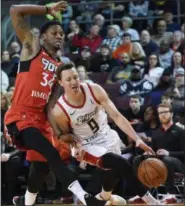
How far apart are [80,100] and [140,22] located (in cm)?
800

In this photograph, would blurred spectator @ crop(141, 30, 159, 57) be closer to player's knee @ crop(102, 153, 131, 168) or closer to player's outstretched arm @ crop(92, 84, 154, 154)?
player's outstretched arm @ crop(92, 84, 154, 154)

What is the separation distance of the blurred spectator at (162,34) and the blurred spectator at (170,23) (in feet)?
0.54

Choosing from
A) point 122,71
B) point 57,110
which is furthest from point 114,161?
point 122,71

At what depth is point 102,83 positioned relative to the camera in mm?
12812

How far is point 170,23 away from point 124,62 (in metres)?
1.74

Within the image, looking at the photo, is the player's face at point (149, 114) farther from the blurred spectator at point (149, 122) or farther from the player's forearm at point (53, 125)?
the player's forearm at point (53, 125)

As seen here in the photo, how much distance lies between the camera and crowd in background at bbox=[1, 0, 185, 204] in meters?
A: 10.7

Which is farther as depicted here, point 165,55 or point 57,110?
point 165,55

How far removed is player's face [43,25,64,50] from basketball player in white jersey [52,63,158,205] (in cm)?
30

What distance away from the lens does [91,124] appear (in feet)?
23.6

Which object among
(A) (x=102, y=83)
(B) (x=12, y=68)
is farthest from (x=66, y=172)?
(B) (x=12, y=68)

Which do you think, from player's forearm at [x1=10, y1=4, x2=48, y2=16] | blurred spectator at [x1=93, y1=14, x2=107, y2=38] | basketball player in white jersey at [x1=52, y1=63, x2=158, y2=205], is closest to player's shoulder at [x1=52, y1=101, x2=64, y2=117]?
basketball player in white jersey at [x1=52, y1=63, x2=158, y2=205]

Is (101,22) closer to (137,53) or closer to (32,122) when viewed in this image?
(137,53)

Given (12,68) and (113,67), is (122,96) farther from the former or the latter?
(12,68)
